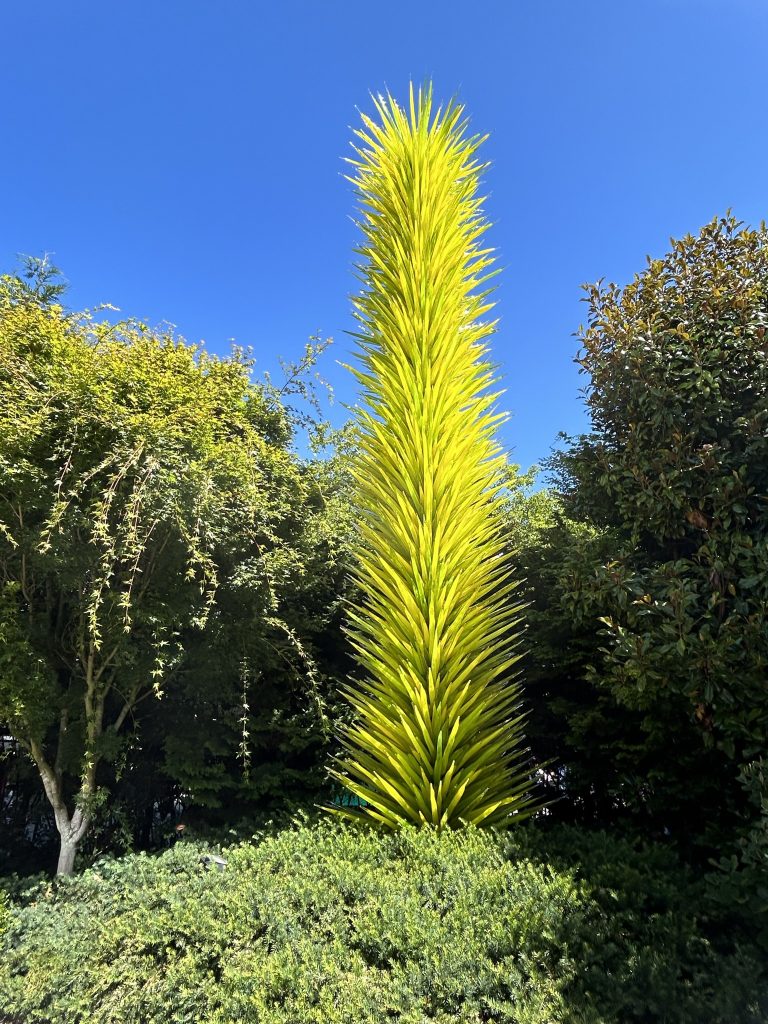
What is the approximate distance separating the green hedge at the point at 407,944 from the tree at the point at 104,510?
1.65 metres

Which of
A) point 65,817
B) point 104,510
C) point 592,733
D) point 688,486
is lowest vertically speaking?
point 65,817

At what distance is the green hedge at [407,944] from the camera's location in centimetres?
179

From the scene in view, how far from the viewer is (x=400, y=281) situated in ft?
11.7

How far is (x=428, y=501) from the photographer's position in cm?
322

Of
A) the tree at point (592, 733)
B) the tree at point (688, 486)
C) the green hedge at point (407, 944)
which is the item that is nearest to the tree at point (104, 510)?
the green hedge at point (407, 944)

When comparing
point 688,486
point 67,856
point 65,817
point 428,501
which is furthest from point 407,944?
point 65,817

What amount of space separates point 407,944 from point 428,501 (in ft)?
6.74

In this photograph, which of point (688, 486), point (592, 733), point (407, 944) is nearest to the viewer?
point (407, 944)

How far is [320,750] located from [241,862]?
1959 millimetres

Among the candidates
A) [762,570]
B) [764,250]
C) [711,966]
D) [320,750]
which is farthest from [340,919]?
[764,250]

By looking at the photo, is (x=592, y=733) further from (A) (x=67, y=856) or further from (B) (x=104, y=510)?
(A) (x=67, y=856)

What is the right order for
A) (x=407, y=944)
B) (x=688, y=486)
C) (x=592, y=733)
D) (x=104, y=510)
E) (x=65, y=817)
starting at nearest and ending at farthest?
(x=407, y=944) < (x=688, y=486) < (x=104, y=510) < (x=592, y=733) < (x=65, y=817)

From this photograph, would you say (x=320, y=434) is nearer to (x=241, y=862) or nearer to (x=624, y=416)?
(x=624, y=416)

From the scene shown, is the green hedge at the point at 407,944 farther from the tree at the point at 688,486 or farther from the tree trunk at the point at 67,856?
the tree trunk at the point at 67,856
